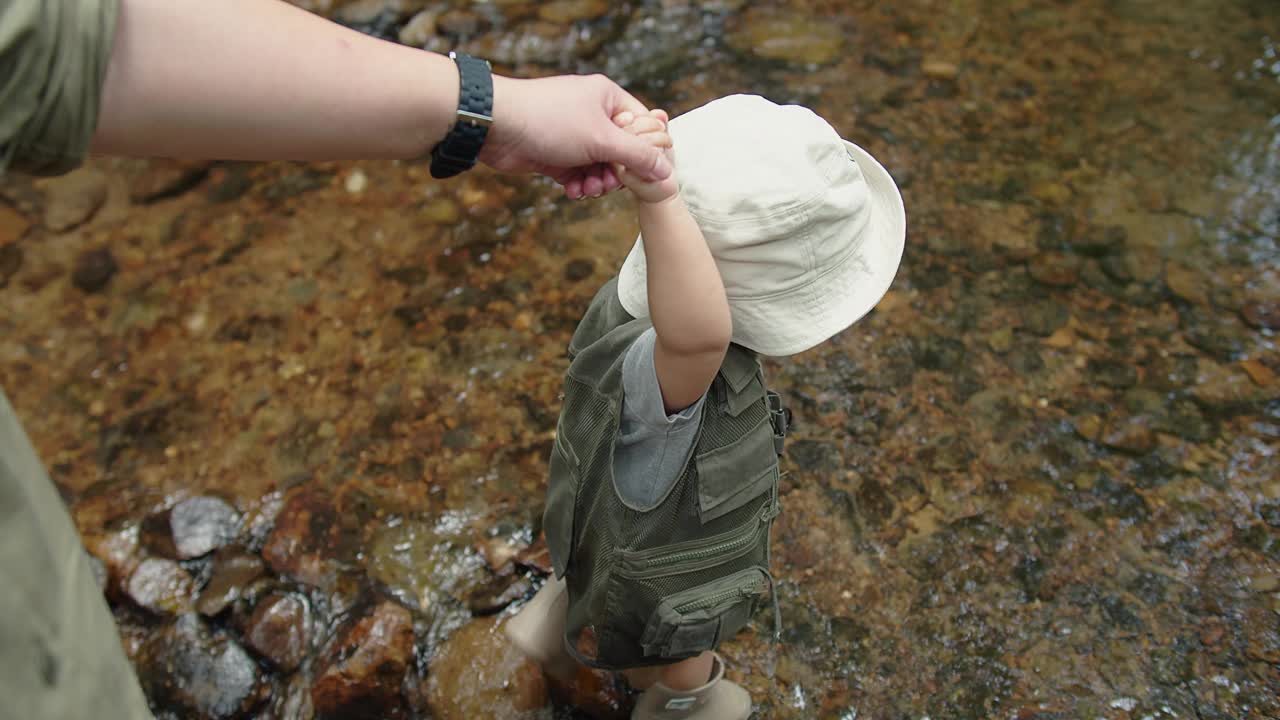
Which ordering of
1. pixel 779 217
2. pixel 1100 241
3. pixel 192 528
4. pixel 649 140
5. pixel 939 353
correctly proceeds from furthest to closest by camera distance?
pixel 1100 241
pixel 939 353
pixel 192 528
pixel 779 217
pixel 649 140

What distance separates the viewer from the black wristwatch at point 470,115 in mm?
969

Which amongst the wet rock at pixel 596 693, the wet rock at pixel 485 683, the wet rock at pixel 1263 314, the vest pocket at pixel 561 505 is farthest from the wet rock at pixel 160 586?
the wet rock at pixel 1263 314

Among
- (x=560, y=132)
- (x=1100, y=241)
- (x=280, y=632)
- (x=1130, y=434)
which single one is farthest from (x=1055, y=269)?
(x=280, y=632)

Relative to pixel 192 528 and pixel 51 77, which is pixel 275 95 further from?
pixel 192 528

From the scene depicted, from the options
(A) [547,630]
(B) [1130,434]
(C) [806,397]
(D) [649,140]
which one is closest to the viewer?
(D) [649,140]

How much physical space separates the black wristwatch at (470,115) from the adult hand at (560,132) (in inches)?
0.6

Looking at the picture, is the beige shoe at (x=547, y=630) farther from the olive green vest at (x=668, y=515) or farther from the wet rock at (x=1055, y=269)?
the wet rock at (x=1055, y=269)

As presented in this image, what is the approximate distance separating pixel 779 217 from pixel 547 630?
3.38 feet

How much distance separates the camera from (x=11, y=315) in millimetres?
2807

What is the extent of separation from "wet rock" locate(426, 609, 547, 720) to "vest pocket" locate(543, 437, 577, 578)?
40cm

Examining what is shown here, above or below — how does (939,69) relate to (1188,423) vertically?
above

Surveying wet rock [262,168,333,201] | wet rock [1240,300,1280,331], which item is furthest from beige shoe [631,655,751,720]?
wet rock [262,168,333,201]

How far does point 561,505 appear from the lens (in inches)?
61.0

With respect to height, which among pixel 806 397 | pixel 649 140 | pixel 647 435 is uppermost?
pixel 649 140
